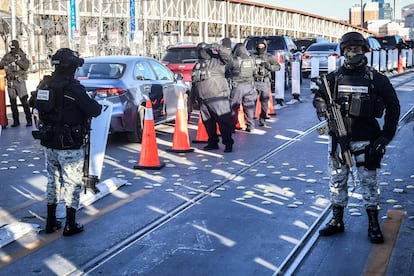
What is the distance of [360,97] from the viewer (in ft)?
17.8

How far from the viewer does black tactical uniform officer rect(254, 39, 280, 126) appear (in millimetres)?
12945

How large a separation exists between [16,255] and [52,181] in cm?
86

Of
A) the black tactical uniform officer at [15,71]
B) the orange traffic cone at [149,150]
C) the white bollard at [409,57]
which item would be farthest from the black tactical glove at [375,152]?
the white bollard at [409,57]

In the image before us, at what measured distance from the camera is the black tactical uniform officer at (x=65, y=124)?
225 inches

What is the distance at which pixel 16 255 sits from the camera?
17.7 ft

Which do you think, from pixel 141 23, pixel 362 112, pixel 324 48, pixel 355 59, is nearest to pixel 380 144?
pixel 362 112

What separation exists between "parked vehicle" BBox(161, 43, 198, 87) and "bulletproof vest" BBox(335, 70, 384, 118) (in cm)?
1090

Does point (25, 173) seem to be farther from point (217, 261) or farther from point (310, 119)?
point (310, 119)

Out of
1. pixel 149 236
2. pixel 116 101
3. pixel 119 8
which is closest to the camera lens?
pixel 149 236

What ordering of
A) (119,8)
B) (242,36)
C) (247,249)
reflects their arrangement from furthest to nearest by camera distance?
(242,36) → (119,8) → (247,249)

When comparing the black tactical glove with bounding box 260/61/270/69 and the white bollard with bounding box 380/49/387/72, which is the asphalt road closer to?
the black tactical glove with bounding box 260/61/270/69

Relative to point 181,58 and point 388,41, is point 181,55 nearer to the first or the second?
point 181,58

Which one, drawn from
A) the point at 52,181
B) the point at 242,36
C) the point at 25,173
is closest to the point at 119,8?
the point at 242,36

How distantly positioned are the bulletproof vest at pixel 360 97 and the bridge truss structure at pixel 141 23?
22003mm
